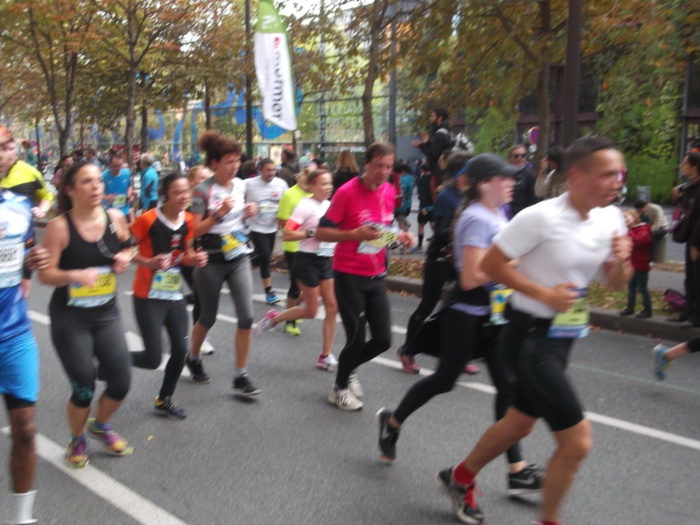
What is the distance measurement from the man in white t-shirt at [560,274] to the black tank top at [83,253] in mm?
2105

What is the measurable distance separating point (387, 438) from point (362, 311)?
3.36ft

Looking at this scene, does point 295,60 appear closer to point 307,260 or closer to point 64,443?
point 307,260

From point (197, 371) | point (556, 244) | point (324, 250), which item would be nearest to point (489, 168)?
point (556, 244)

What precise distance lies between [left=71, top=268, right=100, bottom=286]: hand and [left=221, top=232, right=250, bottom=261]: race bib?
6.07 ft

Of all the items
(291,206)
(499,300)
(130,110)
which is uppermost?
(130,110)

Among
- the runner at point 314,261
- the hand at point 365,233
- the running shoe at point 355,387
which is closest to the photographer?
the hand at point 365,233

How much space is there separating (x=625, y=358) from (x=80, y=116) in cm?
2914

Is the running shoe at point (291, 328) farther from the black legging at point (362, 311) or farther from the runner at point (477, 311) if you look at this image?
the runner at point (477, 311)

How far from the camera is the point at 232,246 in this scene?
19.5ft

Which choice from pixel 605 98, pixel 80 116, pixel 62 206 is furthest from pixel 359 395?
pixel 80 116

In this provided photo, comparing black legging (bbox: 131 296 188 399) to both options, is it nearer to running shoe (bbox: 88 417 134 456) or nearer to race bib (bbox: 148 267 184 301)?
race bib (bbox: 148 267 184 301)

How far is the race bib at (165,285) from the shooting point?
16.8 feet

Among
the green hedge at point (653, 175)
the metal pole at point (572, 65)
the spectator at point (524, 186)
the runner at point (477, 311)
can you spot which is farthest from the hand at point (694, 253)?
the green hedge at point (653, 175)

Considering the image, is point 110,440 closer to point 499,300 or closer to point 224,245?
point 224,245
